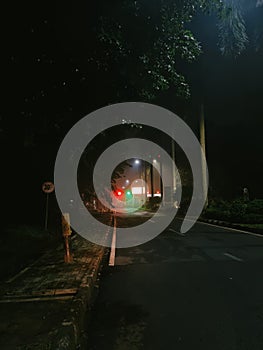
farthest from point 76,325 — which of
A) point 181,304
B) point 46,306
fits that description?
point 181,304

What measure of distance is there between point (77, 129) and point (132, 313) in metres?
10.1

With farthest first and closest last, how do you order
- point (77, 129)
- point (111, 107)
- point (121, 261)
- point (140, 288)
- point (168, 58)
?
point (77, 129) < point (111, 107) < point (121, 261) < point (168, 58) < point (140, 288)

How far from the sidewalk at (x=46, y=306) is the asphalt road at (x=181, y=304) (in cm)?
33

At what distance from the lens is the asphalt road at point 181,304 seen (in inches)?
173

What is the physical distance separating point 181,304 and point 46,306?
2.20m

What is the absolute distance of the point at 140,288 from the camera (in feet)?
23.1

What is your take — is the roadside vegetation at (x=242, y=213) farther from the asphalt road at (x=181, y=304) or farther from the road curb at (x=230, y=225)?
the asphalt road at (x=181, y=304)

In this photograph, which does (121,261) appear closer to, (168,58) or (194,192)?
(168,58)

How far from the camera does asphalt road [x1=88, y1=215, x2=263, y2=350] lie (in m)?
4.41

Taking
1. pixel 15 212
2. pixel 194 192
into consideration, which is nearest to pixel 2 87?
pixel 15 212

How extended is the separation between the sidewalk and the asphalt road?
0.33 m

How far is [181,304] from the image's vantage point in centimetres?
582

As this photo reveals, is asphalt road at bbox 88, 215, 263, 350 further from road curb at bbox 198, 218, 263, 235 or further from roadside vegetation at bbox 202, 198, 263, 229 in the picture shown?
Answer: roadside vegetation at bbox 202, 198, 263, 229

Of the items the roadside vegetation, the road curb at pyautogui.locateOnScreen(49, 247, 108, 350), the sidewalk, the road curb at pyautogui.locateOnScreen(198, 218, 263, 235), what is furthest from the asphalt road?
the roadside vegetation
